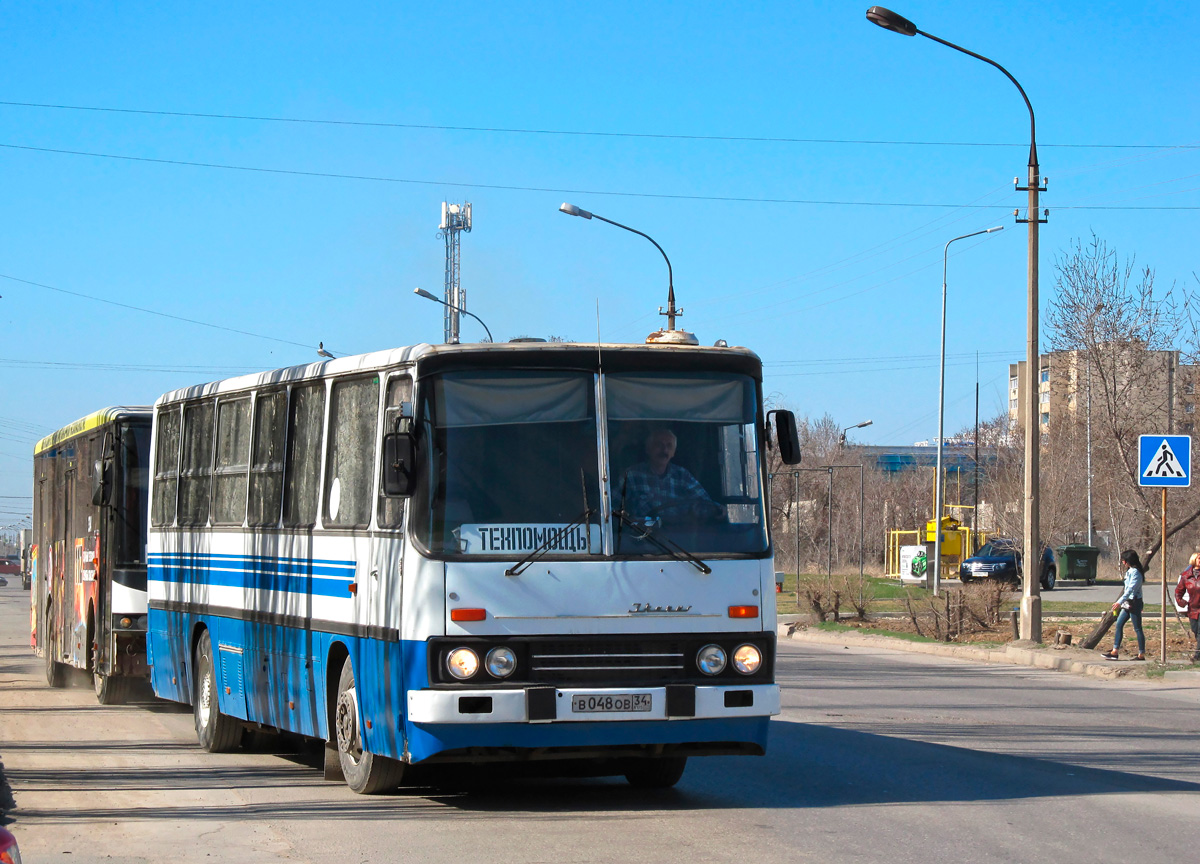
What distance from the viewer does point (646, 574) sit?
8852 millimetres

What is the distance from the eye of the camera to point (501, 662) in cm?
861

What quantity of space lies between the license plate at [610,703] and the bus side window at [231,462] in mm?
4082

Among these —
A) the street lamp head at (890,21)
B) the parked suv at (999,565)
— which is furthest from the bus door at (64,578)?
the parked suv at (999,565)

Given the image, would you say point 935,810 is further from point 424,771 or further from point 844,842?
point 424,771

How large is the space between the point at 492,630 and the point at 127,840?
2.28 metres

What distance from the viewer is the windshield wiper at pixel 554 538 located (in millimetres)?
8680

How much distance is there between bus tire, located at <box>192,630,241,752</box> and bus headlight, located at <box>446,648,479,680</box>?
418 centimetres

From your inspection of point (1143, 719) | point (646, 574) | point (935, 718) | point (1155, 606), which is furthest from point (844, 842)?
point (1155, 606)

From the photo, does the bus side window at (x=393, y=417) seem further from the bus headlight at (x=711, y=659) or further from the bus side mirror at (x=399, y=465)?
the bus headlight at (x=711, y=659)

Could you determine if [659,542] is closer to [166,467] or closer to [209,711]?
[209,711]

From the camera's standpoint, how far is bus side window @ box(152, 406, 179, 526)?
13.7 metres

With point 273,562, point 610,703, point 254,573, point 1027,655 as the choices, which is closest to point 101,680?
point 254,573

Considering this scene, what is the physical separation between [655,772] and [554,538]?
2.13 meters

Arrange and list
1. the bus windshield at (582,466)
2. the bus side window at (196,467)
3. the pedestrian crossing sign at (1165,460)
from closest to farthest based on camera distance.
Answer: the bus windshield at (582,466)
the bus side window at (196,467)
the pedestrian crossing sign at (1165,460)
